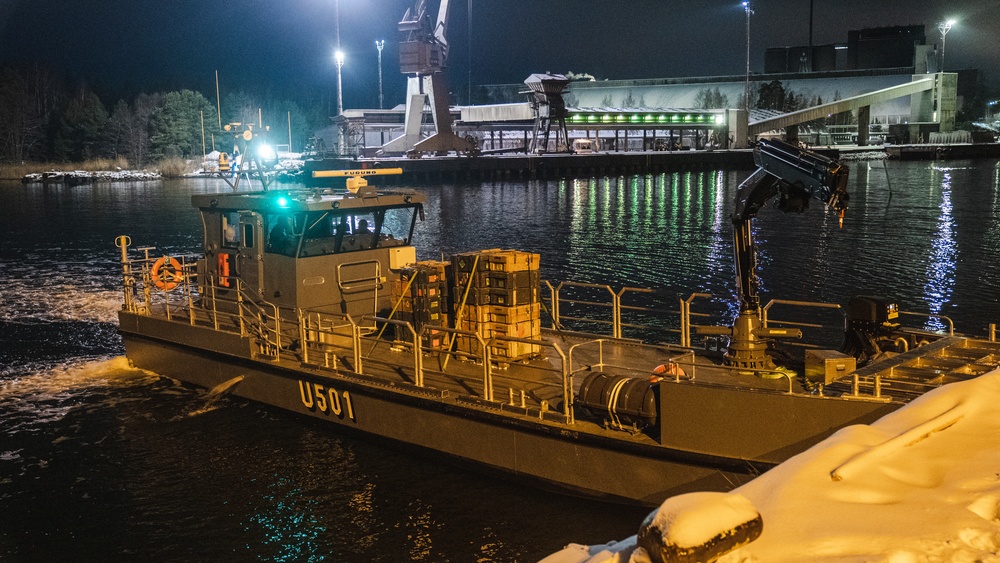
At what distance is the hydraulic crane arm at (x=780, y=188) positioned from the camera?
33.1ft

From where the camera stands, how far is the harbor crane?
102625 millimetres

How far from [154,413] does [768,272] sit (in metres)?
24.3

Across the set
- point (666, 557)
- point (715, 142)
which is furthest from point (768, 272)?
point (715, 142)

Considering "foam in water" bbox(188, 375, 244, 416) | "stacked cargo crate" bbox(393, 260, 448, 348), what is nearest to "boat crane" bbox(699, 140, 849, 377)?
"stacked cargo crate" bbox(393, 260, 448, 348)

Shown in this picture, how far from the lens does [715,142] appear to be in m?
130

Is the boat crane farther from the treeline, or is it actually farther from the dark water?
the treeline

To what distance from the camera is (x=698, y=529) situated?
5.20 metres

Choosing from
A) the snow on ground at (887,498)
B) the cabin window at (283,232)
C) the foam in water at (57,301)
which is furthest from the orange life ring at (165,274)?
the snow on ground at (887,498)

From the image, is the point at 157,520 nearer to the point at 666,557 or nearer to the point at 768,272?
the point at 666,557

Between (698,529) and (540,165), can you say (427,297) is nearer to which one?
(698,529)

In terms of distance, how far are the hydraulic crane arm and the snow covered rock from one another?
5234 mm

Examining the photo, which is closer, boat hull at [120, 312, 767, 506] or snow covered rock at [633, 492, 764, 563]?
snow covered rock at [633, 492, 764, 563]

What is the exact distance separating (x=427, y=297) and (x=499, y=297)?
1254 mm

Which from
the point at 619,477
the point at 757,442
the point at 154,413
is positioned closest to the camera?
the point at 757,442
